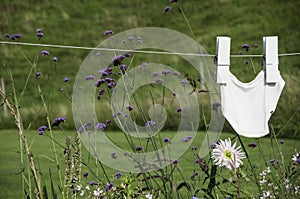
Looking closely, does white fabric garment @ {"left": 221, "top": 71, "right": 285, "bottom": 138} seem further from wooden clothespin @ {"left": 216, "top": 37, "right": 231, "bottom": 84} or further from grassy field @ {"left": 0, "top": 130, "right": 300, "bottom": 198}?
grassy field @ {"left": 0, "top": 130, "right": 300, "bottom": 198}

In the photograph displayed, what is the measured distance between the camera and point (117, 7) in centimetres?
785

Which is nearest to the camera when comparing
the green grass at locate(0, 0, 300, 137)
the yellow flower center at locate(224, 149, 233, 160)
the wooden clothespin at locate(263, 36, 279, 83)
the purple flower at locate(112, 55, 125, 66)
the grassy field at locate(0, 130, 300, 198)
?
the yellow flower center at locate(224, 149, 233, 160)

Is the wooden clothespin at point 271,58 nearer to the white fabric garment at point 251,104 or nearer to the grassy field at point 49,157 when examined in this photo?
the white fabric garment at point 251,104

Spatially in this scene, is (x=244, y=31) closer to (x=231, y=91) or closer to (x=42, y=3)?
(x=42, y=3)

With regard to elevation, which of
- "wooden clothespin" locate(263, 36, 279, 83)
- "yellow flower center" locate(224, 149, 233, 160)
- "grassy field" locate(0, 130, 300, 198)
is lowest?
"grassy field" locate(0, 130, 300, 198)

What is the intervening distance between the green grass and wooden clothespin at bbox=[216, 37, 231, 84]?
A: 4903 millimetres

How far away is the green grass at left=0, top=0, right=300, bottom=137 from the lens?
285 inches

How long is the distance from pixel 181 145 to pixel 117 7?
3.07 metres

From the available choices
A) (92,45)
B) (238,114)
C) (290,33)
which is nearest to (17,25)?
(92,45)

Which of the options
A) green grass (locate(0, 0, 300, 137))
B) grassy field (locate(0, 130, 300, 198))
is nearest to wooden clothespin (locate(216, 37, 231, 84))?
grassy field (locate(0, 130, 300, 198))

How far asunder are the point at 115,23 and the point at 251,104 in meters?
5.54

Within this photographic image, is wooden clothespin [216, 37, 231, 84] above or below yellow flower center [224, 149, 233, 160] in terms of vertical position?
above

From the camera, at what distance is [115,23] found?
25.1 ft

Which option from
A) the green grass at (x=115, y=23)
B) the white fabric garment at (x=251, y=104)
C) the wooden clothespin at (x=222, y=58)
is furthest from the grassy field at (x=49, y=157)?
the wooden clothespin at (x=222, y=58)
